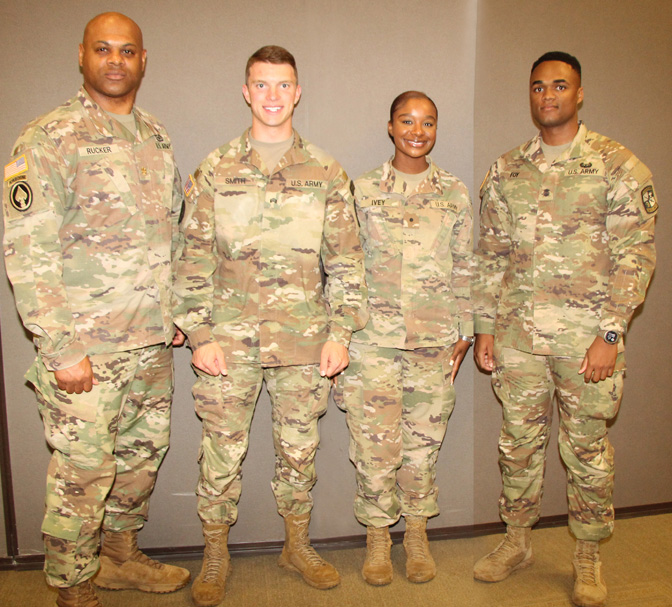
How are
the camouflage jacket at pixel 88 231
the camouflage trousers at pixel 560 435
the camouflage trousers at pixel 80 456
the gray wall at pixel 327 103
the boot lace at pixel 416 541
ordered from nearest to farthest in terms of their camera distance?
the camouflage jacket at pixel 88 231 → the camouflage trousers at pixel 80 456 → the camouflage trousers at pixel 560 435 → the gray wall at pixel 327 103 → the boot lace at pixel 416 541

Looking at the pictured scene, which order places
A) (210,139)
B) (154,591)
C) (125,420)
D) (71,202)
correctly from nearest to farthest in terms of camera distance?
(71,202) → (125,420) → (154,591) → (210,139)

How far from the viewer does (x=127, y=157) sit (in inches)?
74.0

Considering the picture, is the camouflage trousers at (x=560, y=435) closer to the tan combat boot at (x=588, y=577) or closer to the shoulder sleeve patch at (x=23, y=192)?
the tan combat boot at (x=588, y=577)

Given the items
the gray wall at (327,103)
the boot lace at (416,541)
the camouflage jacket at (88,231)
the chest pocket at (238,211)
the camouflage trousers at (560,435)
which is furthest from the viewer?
the boot lace at (416,541)

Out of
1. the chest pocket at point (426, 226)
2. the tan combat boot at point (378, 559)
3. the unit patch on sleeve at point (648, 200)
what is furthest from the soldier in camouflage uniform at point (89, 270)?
the unit patch on sleeve at point (648, 200)

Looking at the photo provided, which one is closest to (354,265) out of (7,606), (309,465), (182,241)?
(182,241)

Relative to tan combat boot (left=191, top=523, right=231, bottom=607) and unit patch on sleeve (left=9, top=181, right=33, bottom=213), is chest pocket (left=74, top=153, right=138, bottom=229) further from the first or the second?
tan combat boot (left=191, top=523, right=231, bottom=607)

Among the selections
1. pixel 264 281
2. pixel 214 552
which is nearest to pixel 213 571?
pixel 214 552

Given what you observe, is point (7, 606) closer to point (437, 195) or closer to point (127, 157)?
point (127, 157)

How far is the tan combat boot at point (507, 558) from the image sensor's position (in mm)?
2170

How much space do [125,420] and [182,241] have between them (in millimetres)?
673

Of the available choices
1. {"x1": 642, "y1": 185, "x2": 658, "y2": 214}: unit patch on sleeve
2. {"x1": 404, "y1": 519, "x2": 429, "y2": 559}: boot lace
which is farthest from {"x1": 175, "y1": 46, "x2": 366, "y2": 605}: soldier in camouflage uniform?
{"x1": 642, "y1": 185, "x2": 658, "y2": 214}: unit patch on sleeve

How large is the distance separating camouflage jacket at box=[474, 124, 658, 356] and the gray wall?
308mm

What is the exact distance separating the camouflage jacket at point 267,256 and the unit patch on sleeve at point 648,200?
3.32 feet
